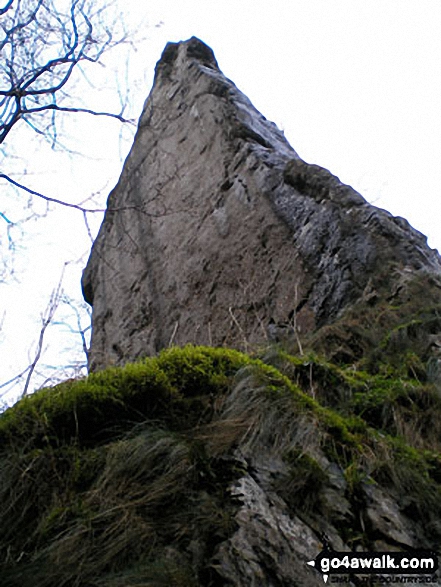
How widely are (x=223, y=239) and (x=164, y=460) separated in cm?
454

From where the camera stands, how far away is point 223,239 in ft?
22.0

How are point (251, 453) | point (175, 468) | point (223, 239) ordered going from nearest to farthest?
1. point (175, 468)
2. point (251, 453)
3. point (223, 239)

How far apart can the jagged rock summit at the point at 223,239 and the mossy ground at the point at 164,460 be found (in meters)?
1.25

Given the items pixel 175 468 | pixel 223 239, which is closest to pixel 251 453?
pixel 175 468

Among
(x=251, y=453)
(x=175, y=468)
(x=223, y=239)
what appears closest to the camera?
(x=175, y=468)

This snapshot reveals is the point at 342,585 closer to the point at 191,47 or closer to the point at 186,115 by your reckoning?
the point at 186,115

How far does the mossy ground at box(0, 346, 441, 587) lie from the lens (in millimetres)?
1948

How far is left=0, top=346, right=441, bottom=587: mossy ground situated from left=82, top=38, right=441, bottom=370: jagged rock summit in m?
1.25

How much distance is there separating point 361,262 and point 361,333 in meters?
0.99

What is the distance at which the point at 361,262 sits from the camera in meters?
5.23

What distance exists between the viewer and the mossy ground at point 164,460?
1948mm

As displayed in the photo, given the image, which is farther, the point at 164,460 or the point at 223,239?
the point at 223,239

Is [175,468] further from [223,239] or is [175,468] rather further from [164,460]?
[223,239]

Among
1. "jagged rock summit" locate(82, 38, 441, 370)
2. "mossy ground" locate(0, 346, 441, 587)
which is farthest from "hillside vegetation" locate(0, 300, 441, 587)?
"jagged rock summit" locate(82, 38, 441, 370)
